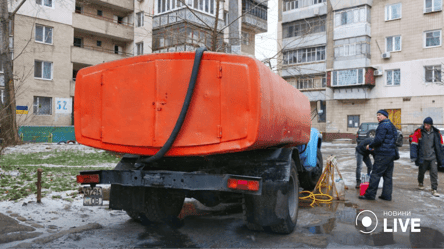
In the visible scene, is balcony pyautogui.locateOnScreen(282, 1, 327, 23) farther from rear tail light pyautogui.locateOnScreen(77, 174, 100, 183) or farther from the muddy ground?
rear tail light pyautogui.locateOnScreen(77, 174, 100, 183)

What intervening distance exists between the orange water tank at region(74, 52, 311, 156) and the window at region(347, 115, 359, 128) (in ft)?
113

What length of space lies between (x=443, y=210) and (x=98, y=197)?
5858 mm

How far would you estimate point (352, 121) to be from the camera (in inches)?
1468

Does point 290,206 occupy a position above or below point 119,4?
below

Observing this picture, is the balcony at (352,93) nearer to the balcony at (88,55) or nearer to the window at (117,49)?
the window at (117,49)

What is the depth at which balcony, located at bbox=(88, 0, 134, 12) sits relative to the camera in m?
33.8

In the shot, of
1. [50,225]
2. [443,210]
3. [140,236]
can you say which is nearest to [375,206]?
[443,210]

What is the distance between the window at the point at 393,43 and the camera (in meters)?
34.5

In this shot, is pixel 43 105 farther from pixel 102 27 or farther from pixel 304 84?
pixel 304 84

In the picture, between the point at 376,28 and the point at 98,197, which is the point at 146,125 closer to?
the point at 98,197

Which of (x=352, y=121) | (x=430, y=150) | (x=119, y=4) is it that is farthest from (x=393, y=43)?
(x=430, y=150)

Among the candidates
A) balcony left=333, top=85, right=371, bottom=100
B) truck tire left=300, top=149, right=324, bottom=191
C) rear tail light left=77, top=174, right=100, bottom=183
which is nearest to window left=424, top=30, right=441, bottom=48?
balcony left=333, top=85, right=371, bottom=100

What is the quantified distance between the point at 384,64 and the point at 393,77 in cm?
151

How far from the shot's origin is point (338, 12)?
37.3m
